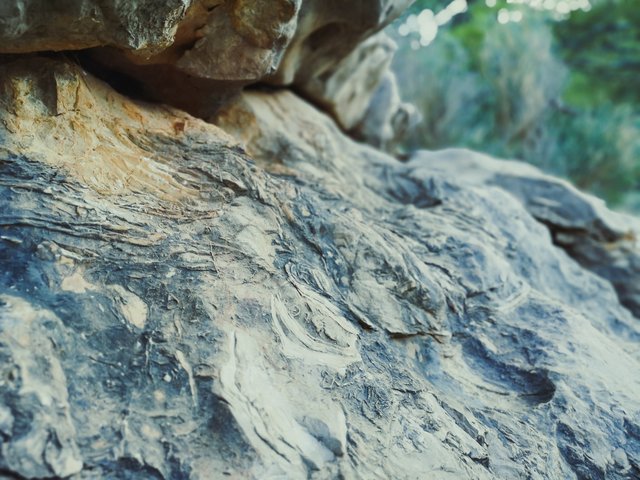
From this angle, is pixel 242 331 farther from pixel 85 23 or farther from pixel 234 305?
pixel 85 23

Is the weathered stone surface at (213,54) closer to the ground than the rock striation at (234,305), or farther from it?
farther from it

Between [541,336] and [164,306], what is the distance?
1.28m

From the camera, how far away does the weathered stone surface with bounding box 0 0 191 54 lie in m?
1.30

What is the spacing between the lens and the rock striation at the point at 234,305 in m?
1.18

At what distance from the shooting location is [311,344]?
1.49 metres

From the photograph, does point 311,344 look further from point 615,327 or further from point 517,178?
point 517,178

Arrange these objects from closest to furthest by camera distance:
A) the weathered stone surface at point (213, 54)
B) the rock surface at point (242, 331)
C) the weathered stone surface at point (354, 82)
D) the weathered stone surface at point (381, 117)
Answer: the rock surface at point (242, 331)
the weathered stone surface at point (213, 54)
the weathered stone surface at point (354, 82)
the weathered stone surface at point (381, 117)

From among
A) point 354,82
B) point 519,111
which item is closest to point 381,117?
point 354,82

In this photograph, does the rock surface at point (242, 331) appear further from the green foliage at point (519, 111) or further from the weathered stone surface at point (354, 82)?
the green foliage at point (519, 111)

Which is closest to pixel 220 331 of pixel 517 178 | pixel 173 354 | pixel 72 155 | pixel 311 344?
pixel 173 354

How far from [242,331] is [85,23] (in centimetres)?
86

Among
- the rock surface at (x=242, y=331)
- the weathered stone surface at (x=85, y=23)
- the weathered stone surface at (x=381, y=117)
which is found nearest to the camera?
the rock surface at (x=242, y=331)

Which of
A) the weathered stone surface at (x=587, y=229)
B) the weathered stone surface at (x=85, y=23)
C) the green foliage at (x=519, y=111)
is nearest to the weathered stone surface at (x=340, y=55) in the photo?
the weathered stone surface at (x=587, y=229)

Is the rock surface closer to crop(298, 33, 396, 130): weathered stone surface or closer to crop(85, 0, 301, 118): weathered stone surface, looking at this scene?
crop(85, 0, 301, 118): weathered stone surface
